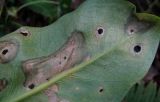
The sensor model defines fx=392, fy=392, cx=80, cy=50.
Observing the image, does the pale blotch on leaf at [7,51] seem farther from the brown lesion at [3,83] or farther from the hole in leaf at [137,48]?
the hole in leaf at [137,48]

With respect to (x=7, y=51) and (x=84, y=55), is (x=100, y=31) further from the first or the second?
(x=7, y=51)

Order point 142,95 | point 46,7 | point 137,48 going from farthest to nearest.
Answer: point 46,7
point 142,95
point 137,48

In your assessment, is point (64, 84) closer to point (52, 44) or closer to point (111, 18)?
point (52, 44)

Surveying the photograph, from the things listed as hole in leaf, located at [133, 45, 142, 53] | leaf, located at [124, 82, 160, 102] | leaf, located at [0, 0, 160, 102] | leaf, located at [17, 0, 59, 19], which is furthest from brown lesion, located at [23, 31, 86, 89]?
leaf, located at [17, 0, 59, 19]

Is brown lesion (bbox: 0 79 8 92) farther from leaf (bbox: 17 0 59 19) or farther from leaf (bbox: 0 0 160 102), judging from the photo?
leaf (bbox: 17 0 59 19)

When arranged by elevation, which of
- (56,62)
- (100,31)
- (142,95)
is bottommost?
(142,95)

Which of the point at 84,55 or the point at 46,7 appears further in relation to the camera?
the point at 46,7

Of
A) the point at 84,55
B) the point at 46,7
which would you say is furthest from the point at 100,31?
the point at 46,7

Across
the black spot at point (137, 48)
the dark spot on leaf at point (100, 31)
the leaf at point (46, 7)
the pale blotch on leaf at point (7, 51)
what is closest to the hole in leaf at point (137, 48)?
the black spot at point (137, 48)
